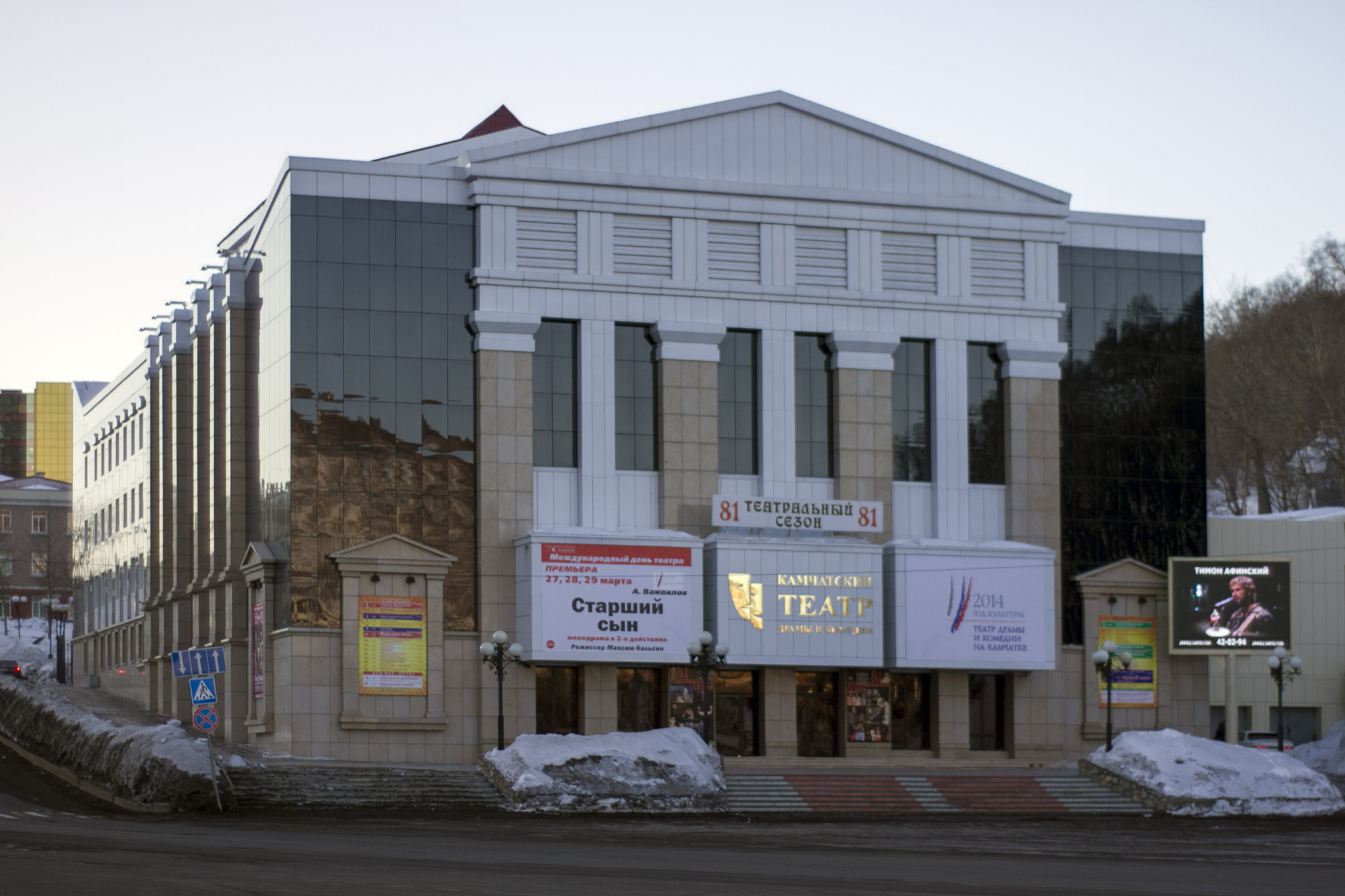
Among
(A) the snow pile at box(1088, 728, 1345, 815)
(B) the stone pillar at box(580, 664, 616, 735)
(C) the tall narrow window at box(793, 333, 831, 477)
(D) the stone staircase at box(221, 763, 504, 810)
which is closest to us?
(D) the stone staircase at box(221, 763, 504, 810)

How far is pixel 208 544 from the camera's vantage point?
228 ft

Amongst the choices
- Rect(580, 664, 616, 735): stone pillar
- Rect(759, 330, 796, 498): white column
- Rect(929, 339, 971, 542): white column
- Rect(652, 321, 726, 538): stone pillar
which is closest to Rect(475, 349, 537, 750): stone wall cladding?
Rect(580, 664, 616, 735): stone pillar

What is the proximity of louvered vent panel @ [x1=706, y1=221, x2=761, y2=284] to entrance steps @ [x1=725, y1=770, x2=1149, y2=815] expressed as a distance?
17.4 m

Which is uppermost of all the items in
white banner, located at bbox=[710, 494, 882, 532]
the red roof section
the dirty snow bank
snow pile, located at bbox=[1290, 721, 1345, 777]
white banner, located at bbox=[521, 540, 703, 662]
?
the red roof section

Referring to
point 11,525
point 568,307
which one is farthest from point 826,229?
point 11,525

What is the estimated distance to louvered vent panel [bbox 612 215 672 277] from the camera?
61.0 meters

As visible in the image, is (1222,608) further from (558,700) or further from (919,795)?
(558,700)

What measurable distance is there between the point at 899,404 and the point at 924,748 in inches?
474

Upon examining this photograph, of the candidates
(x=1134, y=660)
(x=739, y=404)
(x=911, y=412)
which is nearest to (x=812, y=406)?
(x=739, y=404)

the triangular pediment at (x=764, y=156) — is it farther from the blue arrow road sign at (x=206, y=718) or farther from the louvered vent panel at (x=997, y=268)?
the blue arrow road sign at (x=206, y=718)

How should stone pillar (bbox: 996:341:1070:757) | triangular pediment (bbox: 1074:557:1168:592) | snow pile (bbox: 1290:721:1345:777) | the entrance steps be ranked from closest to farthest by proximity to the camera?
the entrance steps < stone pillar (bbox: 996:341:1070:757) < triangular pediment (bbox: 1074:557:1168:592) < snow pile (bbox: 1290:721:1345:777)

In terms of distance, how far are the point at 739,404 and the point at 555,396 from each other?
6453 mm

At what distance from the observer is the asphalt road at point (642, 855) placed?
88.5 ft

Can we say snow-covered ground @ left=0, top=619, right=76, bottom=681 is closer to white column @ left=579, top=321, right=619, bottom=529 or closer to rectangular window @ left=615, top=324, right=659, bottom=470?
white column @ left=579, top=321, right=619, bottom=529
